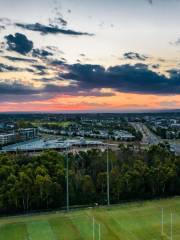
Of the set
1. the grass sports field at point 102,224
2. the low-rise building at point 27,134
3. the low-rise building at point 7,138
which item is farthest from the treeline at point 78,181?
the low-rise building at point 27,134

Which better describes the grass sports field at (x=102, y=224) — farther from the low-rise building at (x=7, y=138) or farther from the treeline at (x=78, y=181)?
the low-rise building at (x=7, y=138)

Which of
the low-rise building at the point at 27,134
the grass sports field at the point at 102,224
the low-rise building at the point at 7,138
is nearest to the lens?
the grass sports field at the point at 102,224

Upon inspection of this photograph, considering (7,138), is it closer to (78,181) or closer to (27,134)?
(27,134)

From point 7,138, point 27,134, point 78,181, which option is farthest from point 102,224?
point 27,134

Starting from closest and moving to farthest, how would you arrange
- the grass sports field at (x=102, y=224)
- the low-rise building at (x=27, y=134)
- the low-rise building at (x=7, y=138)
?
the grass sports field at (x=102, y=224) < the low-rise building at (x=7, y=138) < the low-rise building at (x=27, y=134)

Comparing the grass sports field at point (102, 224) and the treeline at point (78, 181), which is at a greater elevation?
the treeline at point (78, 181)

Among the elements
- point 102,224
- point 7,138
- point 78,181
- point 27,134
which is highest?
point 78,181
